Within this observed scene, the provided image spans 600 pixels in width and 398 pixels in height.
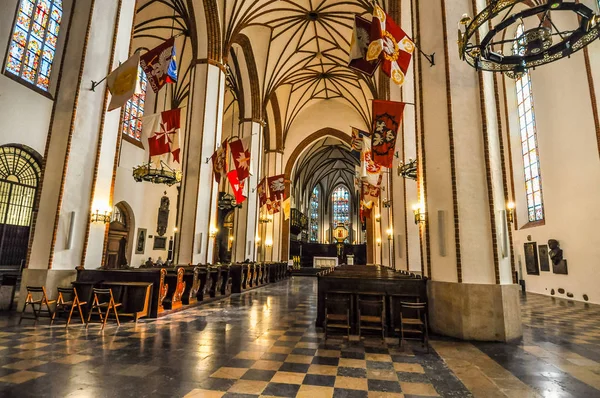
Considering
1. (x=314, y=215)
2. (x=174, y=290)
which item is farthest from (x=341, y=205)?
(x=174, y=290)

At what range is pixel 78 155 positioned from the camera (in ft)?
24.8

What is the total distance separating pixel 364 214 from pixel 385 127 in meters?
9.90

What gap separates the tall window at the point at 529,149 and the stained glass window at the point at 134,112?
710 inches

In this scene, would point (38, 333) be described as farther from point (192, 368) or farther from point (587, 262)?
point (587, 262)

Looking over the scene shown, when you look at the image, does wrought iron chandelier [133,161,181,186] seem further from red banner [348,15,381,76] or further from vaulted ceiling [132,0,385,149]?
red banner [348,15,381,76]

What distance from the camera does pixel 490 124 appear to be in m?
6.30

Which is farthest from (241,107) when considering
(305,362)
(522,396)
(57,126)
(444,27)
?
(522,396)

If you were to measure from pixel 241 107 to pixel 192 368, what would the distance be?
17.1 m

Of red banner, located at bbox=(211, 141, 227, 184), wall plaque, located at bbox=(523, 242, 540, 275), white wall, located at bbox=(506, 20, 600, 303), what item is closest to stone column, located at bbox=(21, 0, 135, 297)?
red banner, located at bbox=(211, 141, 227, 184)

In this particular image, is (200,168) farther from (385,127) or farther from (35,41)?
(385,127)

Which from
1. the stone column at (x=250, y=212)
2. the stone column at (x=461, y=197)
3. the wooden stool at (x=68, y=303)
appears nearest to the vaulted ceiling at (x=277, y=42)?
the stone column at (x=250, y=212)

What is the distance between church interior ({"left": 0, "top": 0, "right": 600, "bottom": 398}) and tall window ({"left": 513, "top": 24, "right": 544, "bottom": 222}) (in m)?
0.11

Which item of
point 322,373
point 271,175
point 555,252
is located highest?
point 271,175

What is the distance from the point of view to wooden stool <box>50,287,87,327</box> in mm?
5980
